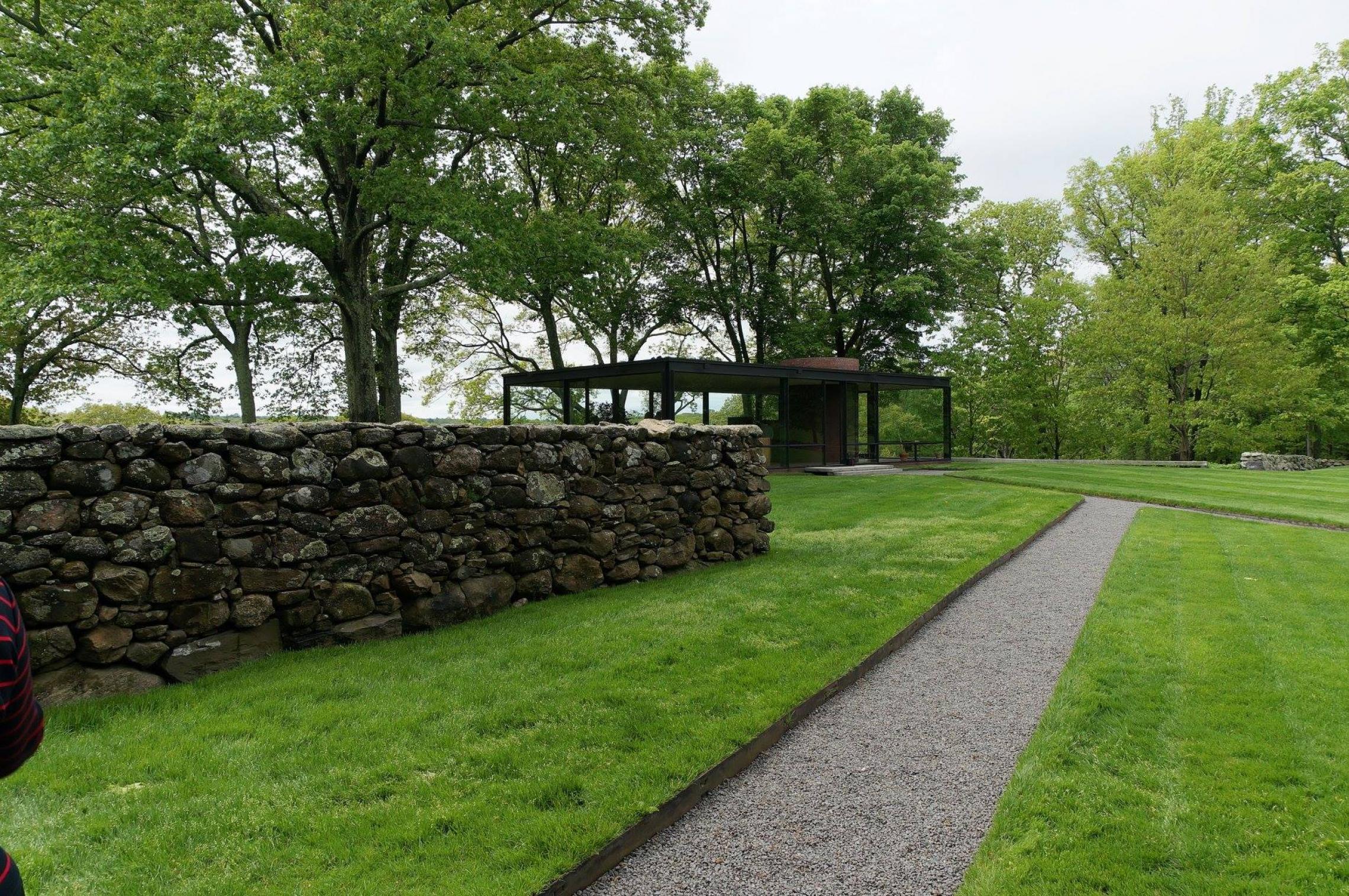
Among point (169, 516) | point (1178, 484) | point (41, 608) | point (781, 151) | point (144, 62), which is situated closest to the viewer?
point (41, 608)

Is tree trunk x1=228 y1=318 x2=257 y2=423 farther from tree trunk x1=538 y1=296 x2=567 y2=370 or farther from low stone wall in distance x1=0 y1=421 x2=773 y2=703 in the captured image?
low stone wall in distance x1=0 y1=421 x2=773 y2=703

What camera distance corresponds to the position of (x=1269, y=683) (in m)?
4.50

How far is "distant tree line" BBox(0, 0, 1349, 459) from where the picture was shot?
14.2 metres

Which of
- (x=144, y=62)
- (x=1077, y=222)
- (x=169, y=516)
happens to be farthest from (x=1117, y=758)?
(x=1077, y=222)

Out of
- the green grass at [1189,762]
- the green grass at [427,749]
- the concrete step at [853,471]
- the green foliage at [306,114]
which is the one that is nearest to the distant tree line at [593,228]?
the green foliage at [306,114]

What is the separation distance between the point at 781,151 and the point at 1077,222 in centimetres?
1965

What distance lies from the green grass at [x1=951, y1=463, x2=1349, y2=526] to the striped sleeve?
50.6 feet

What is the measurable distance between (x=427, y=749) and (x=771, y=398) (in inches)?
904

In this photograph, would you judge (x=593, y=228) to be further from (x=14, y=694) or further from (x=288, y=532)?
(x=14, y=694)

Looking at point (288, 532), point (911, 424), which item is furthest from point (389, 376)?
point (911, 424)

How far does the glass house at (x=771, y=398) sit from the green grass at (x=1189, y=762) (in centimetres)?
1460

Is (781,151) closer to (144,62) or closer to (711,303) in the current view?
(711,303)

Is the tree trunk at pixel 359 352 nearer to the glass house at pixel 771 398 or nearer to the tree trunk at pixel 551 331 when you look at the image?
the glass house at pixel 771 398

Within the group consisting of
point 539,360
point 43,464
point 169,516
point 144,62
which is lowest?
point 169,516
